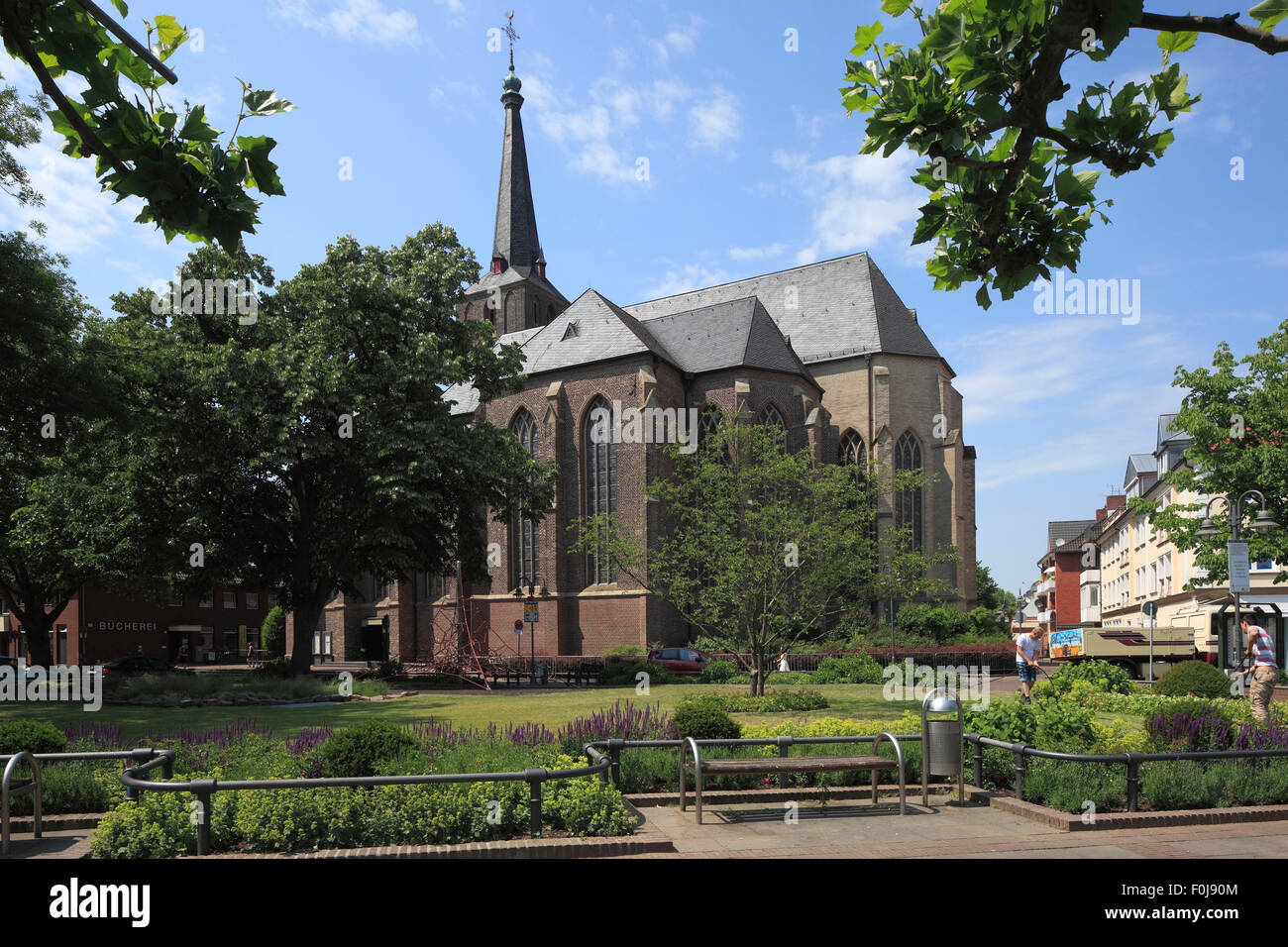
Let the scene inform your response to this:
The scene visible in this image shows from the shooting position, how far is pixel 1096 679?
19891 mm

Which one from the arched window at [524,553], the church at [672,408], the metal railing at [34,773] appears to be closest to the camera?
the metal railing at [34,773]

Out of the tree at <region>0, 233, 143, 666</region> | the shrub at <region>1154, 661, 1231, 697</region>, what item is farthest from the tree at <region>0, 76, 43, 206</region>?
the shrub at <region>1154, 661, 1231, 697</region>

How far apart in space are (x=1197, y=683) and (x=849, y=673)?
14139 millimetres

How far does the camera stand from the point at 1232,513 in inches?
717

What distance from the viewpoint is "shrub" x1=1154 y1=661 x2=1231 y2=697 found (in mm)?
17125

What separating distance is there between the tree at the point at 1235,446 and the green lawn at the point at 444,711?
10085 millimetres

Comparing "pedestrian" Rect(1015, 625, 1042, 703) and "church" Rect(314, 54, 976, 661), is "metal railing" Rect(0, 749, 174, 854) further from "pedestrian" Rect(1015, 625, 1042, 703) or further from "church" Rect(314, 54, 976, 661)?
"church" Rect(314, 54, 976, 661)

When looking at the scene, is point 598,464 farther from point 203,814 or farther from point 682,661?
point 203,814

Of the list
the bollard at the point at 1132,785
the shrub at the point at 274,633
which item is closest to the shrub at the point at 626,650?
the bollard at the point at 1132,785

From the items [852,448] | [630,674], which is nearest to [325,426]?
[630,674]

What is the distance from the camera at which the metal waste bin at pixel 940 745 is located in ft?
29.6

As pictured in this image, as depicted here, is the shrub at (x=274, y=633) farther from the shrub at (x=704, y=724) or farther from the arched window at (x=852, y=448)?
the shrub at (x=704, y=724)

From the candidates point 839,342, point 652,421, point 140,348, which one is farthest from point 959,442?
point 140,348
